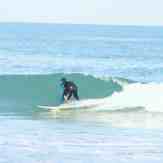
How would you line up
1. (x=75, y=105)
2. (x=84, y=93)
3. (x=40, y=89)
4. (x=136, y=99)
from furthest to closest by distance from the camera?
(x=40, y=89) → (x=84, y=93) → (x=136, y=99) → (x=75, y=105)

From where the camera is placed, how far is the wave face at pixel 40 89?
92.4 feet

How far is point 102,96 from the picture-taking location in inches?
1185

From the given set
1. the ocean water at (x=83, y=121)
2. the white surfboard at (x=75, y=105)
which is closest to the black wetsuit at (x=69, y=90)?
the white surfboard at (x=75, y=105)

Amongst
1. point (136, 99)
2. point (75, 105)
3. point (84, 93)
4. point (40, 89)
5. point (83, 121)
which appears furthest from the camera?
point (40, 89)

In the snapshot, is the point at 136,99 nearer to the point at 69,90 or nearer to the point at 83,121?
the point at 69,90

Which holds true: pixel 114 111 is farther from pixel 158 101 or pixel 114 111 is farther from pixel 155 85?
pixel 155 85

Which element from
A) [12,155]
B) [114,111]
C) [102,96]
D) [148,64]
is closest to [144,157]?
[12,155]

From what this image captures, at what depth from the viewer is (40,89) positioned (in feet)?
103

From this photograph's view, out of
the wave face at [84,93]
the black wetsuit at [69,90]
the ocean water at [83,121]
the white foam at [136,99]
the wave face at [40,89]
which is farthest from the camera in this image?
the wave face at [40,89]

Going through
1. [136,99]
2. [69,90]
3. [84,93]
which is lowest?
[84,93]

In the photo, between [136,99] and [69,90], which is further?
[136,99]

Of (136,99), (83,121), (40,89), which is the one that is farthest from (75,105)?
(40,89)

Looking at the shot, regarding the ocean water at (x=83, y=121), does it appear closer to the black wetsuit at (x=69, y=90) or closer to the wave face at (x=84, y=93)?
the wave face at (x=84, y=93)

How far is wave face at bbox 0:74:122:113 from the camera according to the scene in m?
28.2
